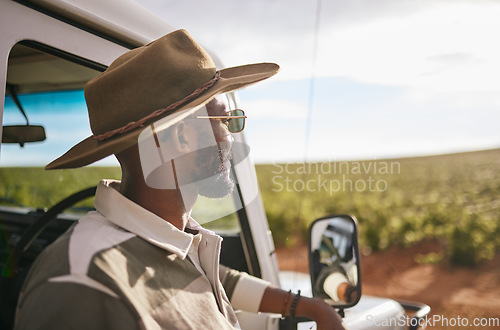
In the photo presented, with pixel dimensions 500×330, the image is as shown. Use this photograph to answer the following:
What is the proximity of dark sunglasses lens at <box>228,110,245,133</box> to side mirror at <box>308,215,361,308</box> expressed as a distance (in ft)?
1.94

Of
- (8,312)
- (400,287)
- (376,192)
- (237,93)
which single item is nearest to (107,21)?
(237,93)

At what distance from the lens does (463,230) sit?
40.6 ft

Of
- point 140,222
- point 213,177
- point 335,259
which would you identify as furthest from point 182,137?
point 335,259

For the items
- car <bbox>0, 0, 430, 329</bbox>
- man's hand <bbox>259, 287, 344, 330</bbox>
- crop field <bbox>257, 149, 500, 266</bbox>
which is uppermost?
car <bbox>0, 0, 430, 329</bbox>

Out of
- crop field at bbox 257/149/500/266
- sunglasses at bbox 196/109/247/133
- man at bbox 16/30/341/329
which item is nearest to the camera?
man at bbox 16/30/341/329

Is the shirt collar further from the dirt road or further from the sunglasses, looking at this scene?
the dirt road

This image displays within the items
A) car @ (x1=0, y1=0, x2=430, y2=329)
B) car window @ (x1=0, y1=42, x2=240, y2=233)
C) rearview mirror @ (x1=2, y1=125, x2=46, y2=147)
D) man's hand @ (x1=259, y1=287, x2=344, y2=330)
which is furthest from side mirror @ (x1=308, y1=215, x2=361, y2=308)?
rearview mirror @ (x1=2, y1=125, x2=46, y2=147)

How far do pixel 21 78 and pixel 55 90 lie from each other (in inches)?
8.2

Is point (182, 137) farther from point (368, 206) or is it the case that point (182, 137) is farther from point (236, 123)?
point (368, 206)

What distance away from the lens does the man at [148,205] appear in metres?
1.01

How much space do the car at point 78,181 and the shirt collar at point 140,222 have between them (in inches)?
18.3

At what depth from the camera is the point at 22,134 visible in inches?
72.2

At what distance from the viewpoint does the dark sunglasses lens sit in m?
1.62

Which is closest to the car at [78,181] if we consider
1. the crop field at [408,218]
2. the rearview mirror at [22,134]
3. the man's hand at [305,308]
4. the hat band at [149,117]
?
the rearview mirror at [22,134]
